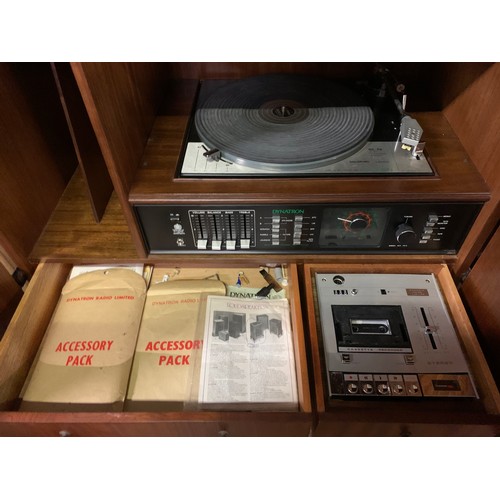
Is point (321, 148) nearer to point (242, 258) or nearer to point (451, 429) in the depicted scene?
point (242, 258)

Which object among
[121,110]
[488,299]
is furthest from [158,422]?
[488,299]

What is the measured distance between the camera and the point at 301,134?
906 millimetres

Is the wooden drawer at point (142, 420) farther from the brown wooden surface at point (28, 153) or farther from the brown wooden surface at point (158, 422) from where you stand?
the brown wooden surface at point (28, 153)

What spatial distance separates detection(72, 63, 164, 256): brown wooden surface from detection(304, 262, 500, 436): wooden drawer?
19.1 inches

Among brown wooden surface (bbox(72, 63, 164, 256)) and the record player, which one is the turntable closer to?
the record player

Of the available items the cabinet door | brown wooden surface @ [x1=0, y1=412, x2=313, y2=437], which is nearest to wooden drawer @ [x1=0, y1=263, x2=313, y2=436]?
brown wooden surface @ [x1=0, y1=412, x2=313, y2=437]

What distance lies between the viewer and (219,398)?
2.64 feet

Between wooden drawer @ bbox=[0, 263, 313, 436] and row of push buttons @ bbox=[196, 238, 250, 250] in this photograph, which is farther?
row of push buttons @ bbox=[196, 238, 250, 250]

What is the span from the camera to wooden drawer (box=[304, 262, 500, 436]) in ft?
2.32

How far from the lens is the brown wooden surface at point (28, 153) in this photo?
872 millimetres

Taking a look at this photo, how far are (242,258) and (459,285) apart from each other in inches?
21.0

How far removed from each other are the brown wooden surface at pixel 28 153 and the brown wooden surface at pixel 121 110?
0.27 m

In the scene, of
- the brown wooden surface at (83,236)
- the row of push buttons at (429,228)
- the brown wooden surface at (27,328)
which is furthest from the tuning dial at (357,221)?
the brown wooden surface at (27,328)

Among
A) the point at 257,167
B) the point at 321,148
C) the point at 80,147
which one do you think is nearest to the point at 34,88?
the point at 80,147
